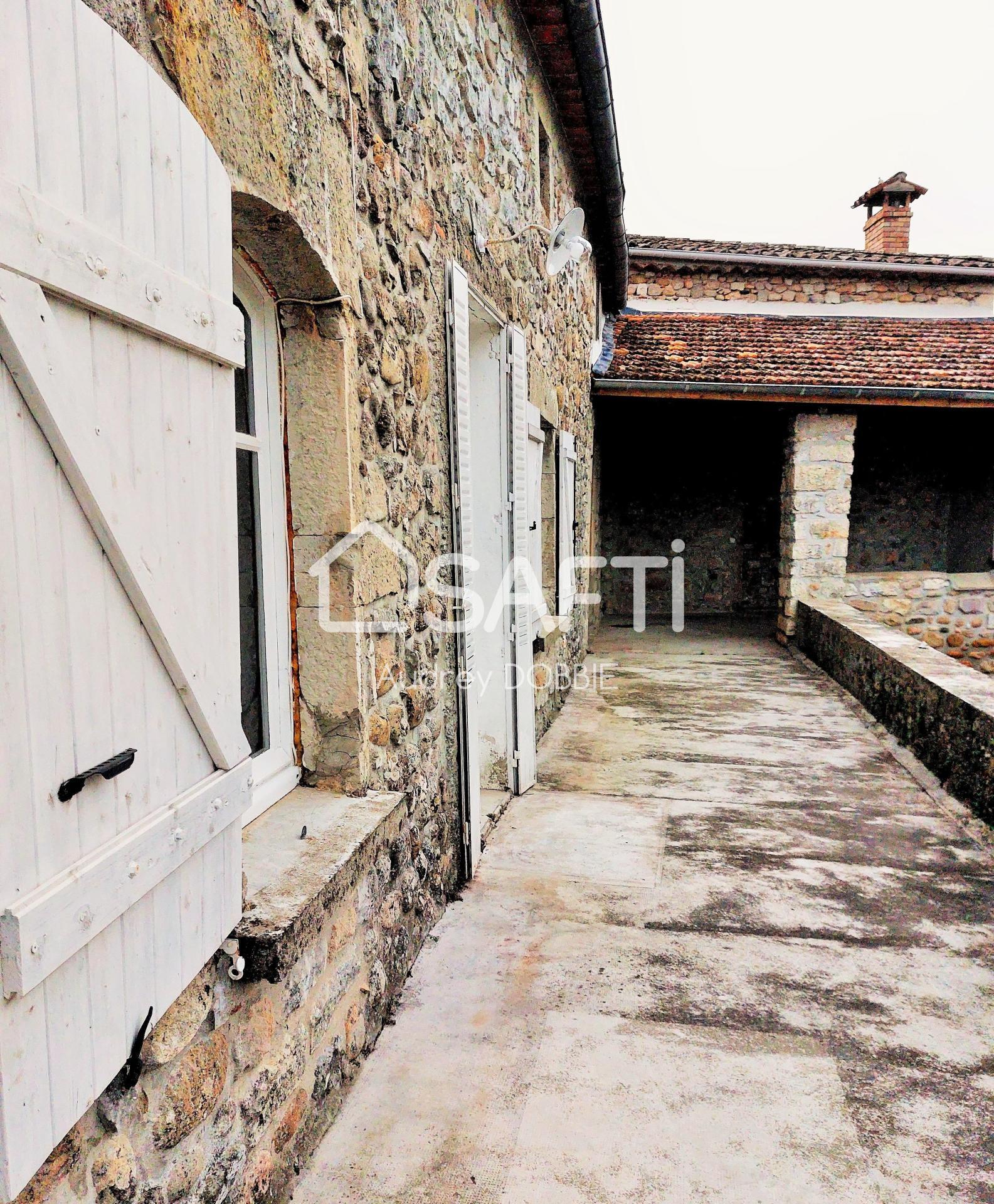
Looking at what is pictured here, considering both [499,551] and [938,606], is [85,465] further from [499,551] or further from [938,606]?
[938,606]

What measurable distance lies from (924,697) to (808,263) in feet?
28.1

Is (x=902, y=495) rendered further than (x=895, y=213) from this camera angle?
No

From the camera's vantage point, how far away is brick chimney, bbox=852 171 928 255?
1318 centimetres

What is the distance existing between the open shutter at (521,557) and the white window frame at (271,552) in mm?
2074

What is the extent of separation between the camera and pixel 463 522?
3186mm

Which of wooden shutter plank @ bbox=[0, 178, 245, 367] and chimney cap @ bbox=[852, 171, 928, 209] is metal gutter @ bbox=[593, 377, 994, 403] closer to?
chimney cap @ bbox=[852, 171, 928, 209]

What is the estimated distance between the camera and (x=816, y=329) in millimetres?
10039

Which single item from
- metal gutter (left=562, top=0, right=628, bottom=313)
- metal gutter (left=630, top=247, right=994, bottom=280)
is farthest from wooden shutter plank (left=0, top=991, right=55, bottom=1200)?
metal gutter (left=630, top=247, right=994, bottom=280)

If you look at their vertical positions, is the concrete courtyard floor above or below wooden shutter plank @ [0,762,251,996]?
below

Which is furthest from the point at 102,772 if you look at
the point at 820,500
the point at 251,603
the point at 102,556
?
the point at 820,500

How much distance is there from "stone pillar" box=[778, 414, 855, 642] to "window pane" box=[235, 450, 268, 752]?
24.3 feet

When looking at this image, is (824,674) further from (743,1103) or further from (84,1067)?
(84,1067)

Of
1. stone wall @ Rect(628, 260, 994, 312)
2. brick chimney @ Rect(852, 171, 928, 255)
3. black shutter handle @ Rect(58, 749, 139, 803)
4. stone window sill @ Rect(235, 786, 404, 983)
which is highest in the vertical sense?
brick chimney @ Rect(852, 171, 928, 255)

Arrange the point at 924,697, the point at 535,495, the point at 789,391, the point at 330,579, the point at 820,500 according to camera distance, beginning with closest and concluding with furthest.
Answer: the point at 330,579 < the point at 924,697 < the point at 535,495 < the point at 789,391 < the point at 820,500
